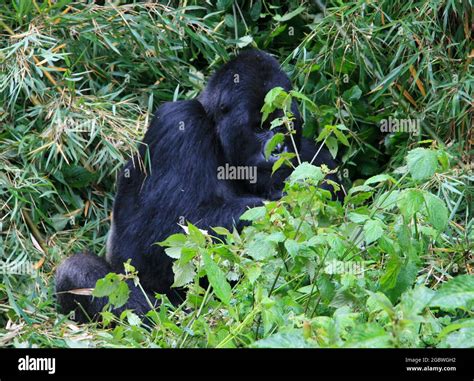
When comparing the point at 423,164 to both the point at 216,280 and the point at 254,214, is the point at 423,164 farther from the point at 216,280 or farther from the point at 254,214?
the point at 216,280

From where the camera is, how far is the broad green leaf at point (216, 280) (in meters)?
2.94

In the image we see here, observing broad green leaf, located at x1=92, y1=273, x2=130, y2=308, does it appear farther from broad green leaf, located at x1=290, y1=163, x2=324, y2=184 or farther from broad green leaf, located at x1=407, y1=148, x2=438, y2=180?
broad green leaf, located at x1=407, y1=148, x2=438, y2=180

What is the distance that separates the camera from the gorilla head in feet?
15.0

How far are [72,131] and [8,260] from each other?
2.23 ft

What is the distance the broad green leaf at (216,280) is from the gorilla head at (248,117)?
→ 1.66m

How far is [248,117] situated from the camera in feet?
15.0

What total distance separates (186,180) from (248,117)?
15.6 inches

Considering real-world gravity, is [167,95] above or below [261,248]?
above

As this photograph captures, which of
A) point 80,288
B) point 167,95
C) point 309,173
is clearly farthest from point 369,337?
point 167,95

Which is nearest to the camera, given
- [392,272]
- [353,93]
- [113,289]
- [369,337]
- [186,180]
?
[369,337]

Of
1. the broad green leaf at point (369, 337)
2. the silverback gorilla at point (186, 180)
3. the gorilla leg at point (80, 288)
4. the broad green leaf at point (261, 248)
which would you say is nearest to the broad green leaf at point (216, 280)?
the broad green leaf at point (261, 248)

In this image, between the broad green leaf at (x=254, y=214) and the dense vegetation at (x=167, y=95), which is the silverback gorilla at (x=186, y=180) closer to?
the dense vegetation at (x=167, y=95)

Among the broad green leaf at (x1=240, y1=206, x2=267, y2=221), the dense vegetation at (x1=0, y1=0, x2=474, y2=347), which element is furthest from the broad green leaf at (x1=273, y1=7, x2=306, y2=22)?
the broad green leaf at (x1=240, y1=206, x2=267, y2=221)

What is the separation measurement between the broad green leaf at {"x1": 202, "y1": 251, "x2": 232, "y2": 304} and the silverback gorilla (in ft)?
4.73
